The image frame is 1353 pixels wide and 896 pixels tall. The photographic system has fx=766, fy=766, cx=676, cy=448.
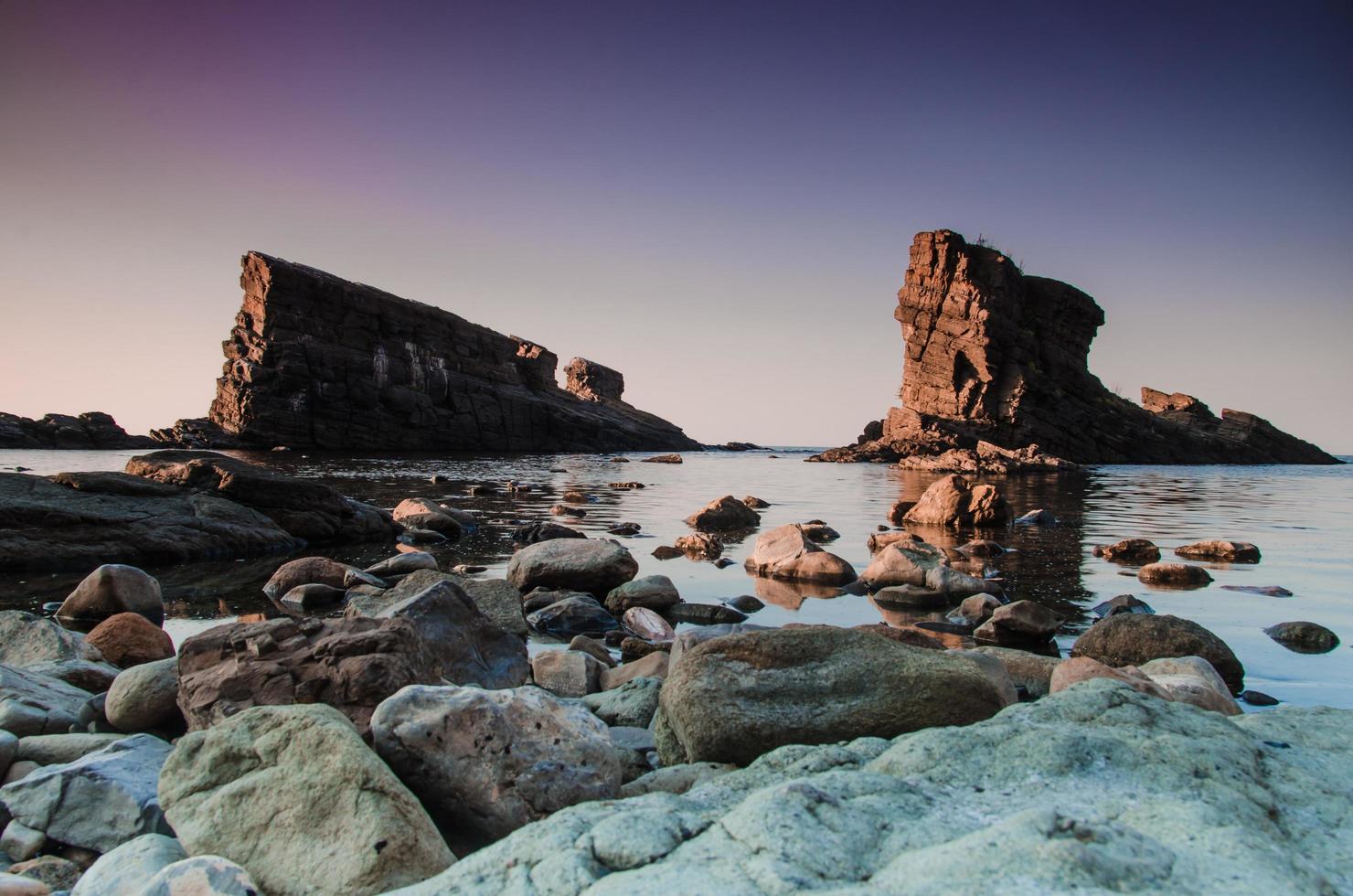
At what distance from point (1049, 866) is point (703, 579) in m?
8.07

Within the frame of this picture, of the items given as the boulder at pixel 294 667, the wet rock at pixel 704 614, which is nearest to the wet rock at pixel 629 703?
the boulder at pixel 294 667

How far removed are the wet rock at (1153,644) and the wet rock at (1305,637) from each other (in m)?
1.01

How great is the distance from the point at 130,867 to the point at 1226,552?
13.3m

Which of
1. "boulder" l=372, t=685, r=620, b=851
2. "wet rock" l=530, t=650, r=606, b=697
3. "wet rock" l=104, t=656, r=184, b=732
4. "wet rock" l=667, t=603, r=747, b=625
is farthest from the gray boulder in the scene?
"wet rock" l=667, t=603, r=747, b=625

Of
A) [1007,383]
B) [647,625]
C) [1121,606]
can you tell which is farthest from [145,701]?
[1007,383]

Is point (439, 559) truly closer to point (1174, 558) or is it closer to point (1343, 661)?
point (1343, 661)

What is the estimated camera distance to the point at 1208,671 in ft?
15.6

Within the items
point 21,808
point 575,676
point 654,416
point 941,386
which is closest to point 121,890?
point 21,808

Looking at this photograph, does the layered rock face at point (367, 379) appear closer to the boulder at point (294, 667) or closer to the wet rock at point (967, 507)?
the wet rock at point (967, 507)

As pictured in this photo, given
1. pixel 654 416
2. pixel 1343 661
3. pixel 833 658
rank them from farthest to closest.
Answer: pixel 654 416 < pixel 1343 661 < pixel 833 658

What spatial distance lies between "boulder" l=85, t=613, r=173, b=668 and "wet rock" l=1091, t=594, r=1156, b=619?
8290 mm

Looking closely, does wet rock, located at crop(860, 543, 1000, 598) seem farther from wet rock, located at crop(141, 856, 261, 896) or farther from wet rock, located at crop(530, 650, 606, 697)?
wet rock, located at crop(141, 856, 261, 896)

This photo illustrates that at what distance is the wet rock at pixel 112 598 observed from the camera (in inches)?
280

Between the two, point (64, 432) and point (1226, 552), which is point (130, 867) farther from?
point (64, 432)
